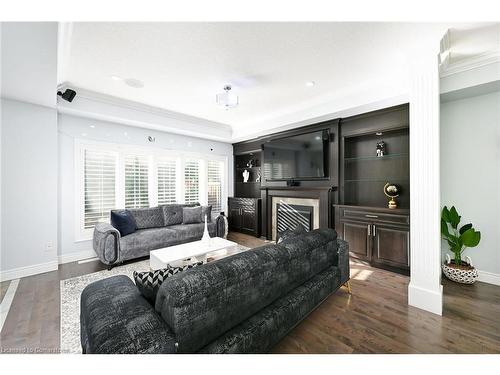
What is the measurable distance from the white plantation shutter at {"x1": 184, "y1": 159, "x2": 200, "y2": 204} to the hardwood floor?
9.66 feet

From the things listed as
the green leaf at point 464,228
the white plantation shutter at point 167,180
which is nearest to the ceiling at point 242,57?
the white plantation shutter at point 167,180

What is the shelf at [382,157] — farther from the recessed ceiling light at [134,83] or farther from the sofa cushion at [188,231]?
the recessed ceiling light at [134,83]

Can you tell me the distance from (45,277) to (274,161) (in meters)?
4.38

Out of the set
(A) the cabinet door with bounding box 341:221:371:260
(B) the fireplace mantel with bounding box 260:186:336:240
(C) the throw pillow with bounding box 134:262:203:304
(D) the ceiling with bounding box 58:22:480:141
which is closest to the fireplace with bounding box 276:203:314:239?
(B) the fireplace mantel with bounding box 260:186:336:240

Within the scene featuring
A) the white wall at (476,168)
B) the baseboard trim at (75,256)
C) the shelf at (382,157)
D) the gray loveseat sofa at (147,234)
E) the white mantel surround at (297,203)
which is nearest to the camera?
the white wall at (476,168)

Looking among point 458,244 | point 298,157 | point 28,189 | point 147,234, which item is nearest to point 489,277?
point 458,244

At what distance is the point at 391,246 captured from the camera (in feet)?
10.2

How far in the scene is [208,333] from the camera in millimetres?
1117

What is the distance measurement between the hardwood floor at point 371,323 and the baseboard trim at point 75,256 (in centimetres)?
82

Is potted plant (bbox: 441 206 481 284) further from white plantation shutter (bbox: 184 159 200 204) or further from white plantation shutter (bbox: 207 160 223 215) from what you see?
white plantation shutter (bbox: 184 159 200 204)

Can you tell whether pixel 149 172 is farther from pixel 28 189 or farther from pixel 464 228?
pixel 464 228

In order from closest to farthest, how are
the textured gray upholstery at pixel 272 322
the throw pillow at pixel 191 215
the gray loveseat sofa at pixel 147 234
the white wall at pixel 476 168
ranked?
the textured gray upholstery at pixel 272 322 < the white wall at pixel 476 168 < the gray loveseat sofa at pixel 147 234 < the throw pillow at pixel 191 215

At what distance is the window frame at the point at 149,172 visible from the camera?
3.73 metres
